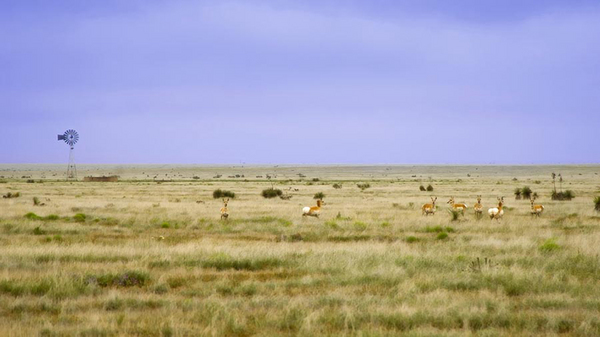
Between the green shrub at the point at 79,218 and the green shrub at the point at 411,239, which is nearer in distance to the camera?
the green shrub at the point at 411,239

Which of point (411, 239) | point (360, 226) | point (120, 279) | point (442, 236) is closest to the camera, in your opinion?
point (120, 279)

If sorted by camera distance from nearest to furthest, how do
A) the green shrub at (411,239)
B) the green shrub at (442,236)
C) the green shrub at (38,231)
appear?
the green shrub at (411,239) → the green shrub at (442,236) → the green shrub at (38,231)

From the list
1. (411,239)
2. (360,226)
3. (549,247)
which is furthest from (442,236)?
(360,226)

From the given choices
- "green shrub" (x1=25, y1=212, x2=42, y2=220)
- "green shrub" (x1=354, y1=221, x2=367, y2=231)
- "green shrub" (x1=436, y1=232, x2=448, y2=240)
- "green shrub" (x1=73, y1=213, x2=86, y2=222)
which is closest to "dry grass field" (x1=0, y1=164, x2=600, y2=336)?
"green shrub" (x1=436, y1=232, x2=448, y2=240)

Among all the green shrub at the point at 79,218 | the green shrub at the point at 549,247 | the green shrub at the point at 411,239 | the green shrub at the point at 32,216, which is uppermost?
the green shrub at the point at 32,216

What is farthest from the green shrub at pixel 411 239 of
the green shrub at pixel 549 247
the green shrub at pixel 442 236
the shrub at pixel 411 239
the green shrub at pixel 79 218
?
the green shrub at pixel 79 218

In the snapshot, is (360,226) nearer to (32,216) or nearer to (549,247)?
(549,247)

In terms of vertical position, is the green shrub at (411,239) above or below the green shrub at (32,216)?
below

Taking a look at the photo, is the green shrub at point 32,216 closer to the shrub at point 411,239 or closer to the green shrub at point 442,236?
the shrub at point 411,239

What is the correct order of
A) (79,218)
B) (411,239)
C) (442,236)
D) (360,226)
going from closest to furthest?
(411,239), (442,236), (360,226), (79,218)

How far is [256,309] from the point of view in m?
9.84

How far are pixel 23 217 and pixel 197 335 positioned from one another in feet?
73.7

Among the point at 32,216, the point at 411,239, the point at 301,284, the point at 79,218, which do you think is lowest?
the point at 411,239

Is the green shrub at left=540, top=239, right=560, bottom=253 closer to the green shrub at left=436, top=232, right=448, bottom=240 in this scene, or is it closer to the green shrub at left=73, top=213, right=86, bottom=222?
the green shrub at left=436, top=232, right=448, bottom=240
